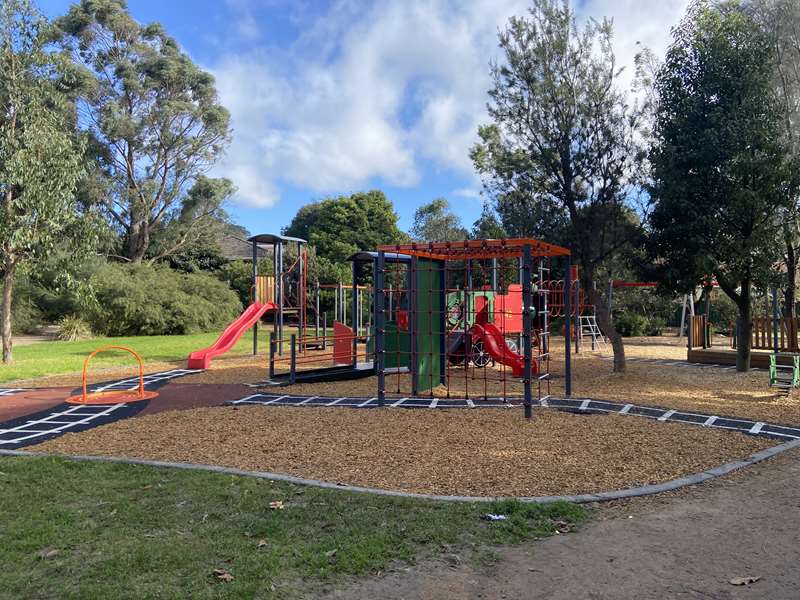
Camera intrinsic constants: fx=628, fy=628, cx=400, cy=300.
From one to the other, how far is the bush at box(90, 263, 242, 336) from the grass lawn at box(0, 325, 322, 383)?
3.63ft

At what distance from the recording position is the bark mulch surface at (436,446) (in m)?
5.52

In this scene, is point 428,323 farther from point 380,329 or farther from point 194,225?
point 194,225

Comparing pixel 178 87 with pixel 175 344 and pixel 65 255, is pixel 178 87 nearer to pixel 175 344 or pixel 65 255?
pixel 175 344

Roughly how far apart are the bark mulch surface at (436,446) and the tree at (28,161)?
917cm

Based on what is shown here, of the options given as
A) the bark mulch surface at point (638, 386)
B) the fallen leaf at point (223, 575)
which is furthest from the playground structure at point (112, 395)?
the fallen leaf at point (223, 575)

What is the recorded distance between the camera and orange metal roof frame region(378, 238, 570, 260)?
354 inches

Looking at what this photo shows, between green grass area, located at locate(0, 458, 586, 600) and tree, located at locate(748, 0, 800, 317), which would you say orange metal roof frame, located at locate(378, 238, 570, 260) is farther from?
tree, located at locate(748, 0, 800, 317)

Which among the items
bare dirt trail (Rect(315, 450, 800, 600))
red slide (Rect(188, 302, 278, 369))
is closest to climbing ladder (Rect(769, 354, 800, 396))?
bare dirt trail (Rect(315, 450, 800, 600))

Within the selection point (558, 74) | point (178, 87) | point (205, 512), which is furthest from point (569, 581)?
point (178, 87)

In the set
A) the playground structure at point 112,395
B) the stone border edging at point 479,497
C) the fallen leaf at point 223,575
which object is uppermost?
the playground structure at point 112,395

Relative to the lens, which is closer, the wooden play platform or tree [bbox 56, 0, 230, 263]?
the wooden play platform

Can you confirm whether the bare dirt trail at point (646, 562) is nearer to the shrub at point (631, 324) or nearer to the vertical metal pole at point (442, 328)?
the vertical metal pole at point (442, 328)

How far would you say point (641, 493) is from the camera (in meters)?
5.05

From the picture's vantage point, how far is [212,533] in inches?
162
